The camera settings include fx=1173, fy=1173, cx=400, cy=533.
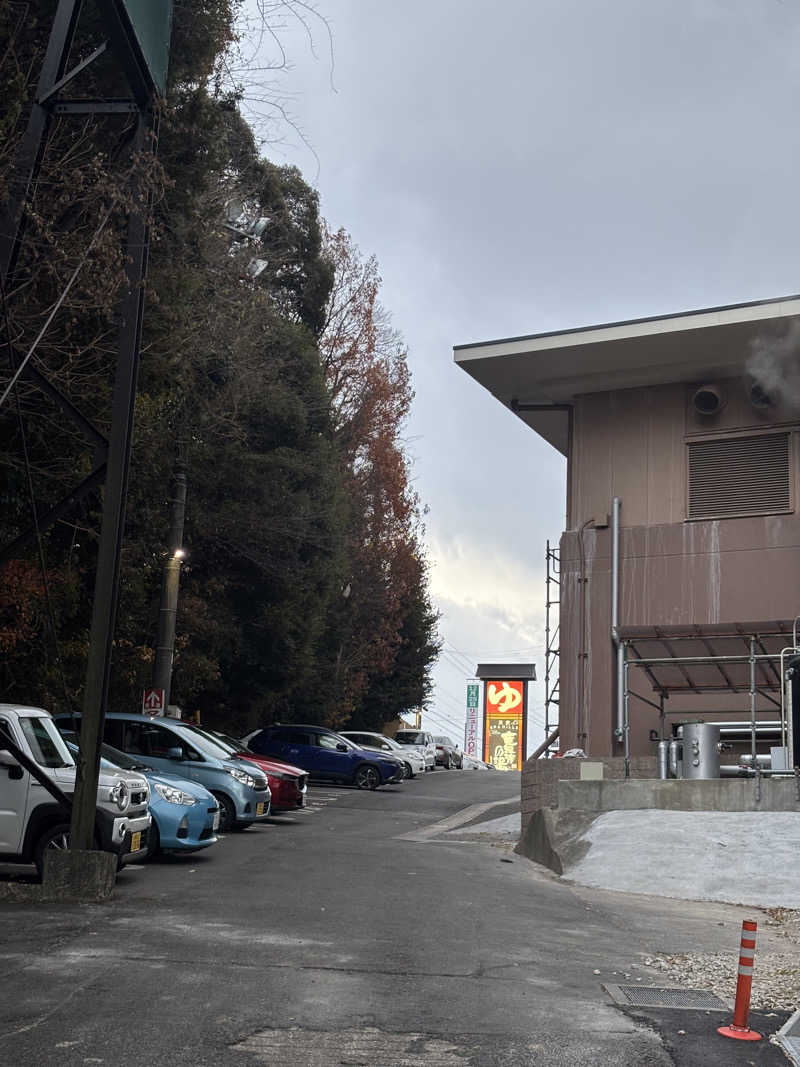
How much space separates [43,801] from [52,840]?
398 mm

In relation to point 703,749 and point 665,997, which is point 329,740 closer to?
point 703,749

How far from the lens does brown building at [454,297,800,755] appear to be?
20.9m

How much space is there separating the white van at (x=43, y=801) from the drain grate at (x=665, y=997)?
5951mm

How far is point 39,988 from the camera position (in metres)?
6.93

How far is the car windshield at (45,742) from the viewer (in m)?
11.9

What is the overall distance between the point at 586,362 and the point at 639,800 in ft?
30.7

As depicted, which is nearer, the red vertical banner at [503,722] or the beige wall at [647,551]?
the beige wall at [647,551]

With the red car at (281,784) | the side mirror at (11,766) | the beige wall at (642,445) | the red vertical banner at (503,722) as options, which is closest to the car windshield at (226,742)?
the red car at (281,784)

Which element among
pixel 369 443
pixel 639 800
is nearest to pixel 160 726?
pixel 639 800

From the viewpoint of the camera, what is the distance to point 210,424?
2853 cm

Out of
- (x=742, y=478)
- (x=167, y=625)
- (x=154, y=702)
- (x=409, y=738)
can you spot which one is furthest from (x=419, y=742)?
(x=742, y=478)

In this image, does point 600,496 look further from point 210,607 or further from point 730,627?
point 210,607

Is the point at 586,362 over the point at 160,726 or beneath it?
over

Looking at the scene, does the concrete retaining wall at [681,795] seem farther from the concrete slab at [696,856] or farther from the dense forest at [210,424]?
the dense forest at [210,424]
